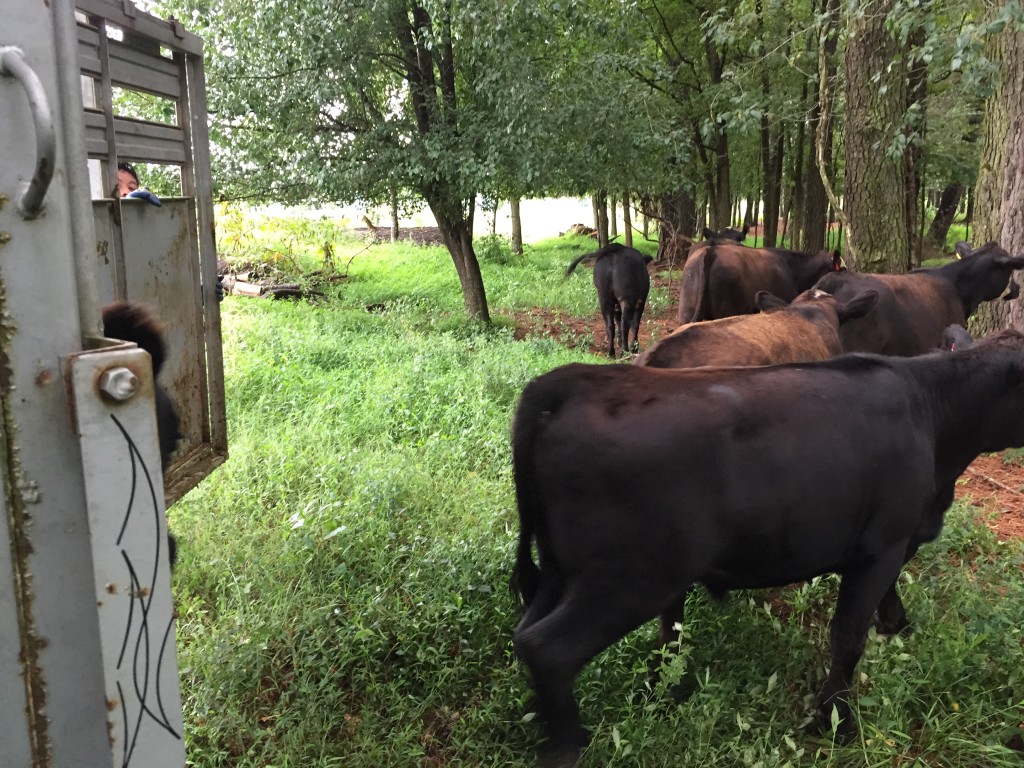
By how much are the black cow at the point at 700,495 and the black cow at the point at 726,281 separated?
5.81 meters

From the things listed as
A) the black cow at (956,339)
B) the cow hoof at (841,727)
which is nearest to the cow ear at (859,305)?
the black cow at (956,339)

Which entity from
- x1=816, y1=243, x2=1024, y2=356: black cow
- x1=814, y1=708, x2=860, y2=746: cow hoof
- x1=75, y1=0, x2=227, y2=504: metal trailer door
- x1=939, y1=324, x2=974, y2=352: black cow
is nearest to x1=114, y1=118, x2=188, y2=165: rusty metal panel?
x1=75, y1=0, x2=227, y2=504: metal trailer door

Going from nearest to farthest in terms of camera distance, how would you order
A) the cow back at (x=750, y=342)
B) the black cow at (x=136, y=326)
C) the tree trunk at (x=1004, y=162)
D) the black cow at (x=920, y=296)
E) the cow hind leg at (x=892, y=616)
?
1. the black cow at (x=136, y=326)
2. the cow hind leg at (x=892, y=616)
3. the cow back at (x=750, y=342)
4. the tree trunk at (x=1004, y=162)
5. the black cow at (x=920, y=296)

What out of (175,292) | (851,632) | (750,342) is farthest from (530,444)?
(750,342)

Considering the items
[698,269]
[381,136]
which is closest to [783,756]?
[698,269]

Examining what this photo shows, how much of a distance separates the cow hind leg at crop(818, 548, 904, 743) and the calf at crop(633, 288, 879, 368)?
1735 millimetres

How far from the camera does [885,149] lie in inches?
318

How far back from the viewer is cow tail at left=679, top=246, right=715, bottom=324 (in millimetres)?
9078

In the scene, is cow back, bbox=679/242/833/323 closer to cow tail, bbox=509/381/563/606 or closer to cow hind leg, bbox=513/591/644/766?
cow tail, bbox=509/381/563/606

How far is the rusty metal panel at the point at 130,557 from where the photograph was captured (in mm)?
1253

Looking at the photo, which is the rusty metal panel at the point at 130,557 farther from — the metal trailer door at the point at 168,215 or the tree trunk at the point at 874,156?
the tree trunk at the point at 874,156

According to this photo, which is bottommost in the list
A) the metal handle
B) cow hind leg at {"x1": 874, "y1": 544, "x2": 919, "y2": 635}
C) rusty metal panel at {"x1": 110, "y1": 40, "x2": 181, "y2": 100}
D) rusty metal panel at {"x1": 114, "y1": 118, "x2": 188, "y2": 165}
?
cow hind leg at {"x1": 874, "y1": 544, "x2": 919, "y2": 635}

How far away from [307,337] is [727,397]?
22.9 feet

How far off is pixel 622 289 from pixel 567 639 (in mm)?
8544
